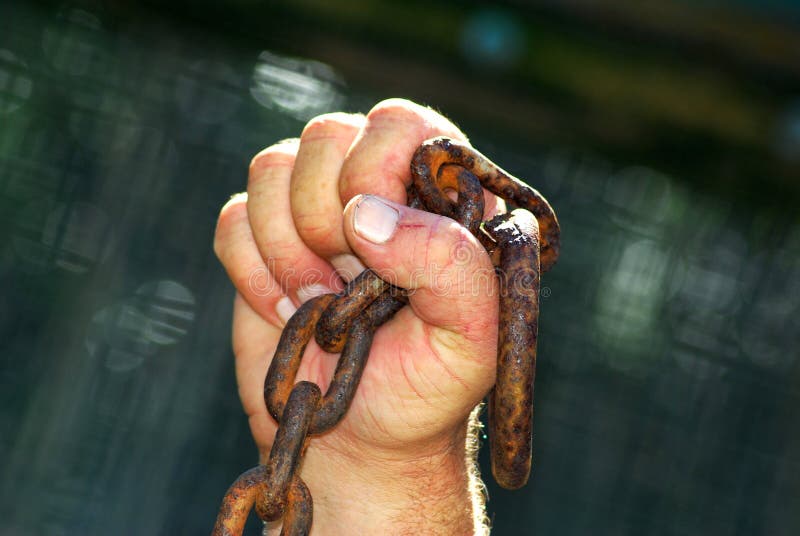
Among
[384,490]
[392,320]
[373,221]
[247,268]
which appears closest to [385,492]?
[384,490]

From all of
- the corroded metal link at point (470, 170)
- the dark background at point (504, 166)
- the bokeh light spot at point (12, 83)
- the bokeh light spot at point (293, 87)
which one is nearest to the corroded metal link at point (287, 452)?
the corroded metal link at point (470, 170)

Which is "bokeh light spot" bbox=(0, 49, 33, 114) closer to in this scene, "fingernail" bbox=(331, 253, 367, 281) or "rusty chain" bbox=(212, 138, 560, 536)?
"fingernail" bbox=(331, 253, 367, 281)

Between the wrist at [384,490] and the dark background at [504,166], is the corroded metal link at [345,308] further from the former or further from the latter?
the dark background at [504,166]

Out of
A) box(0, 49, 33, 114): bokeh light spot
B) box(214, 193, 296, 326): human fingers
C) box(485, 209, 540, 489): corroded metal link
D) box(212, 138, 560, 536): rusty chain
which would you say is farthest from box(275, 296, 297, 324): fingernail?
box(0, 49, 33, 114): bokeh light spot

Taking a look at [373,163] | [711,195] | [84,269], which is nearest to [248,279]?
[373,163]

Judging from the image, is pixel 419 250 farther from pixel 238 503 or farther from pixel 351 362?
pixel 238 503

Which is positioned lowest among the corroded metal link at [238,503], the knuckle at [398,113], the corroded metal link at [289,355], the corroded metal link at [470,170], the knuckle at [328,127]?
the corroded metal link at [238,503]
